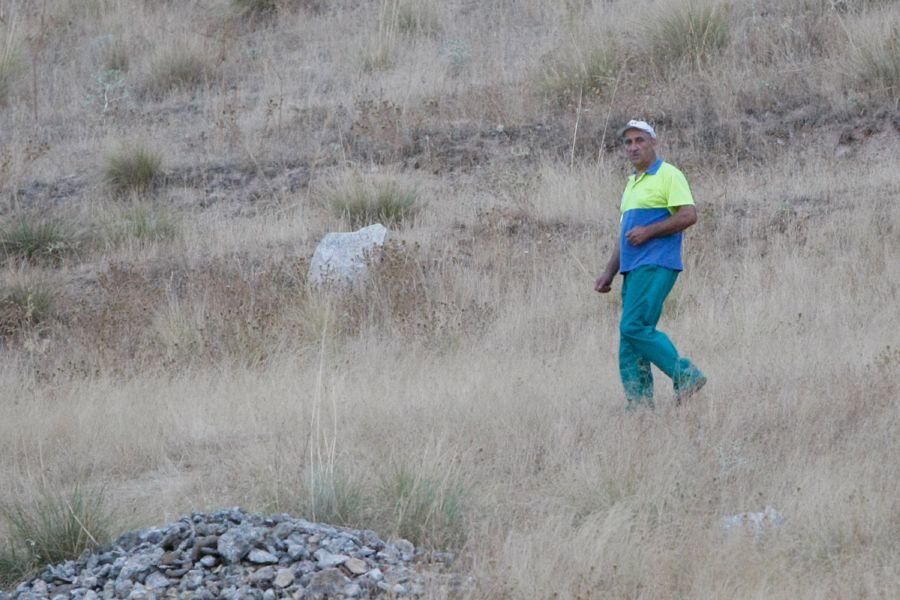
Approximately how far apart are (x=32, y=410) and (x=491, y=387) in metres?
2.99

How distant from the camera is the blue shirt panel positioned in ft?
24.3

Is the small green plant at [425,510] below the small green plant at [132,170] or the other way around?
the other way around

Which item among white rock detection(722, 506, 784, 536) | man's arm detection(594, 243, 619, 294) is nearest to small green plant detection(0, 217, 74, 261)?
man's arm detection(594, 243, 619, 294)

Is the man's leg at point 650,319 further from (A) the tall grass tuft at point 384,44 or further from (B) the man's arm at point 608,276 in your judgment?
(A) the tall grass tuft at point 384,44

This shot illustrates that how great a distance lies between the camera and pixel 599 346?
31.6 feet

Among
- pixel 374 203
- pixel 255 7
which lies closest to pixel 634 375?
pixel 374 203

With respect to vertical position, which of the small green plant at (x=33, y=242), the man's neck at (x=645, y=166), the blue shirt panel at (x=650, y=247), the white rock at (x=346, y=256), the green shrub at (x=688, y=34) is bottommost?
the small green plant at (x=33, y=242)

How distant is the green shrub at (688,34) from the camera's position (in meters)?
15.0

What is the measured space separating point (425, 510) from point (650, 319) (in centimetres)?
190

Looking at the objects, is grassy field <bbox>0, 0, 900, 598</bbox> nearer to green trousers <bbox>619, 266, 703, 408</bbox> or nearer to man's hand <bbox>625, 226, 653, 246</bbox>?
green trousers <bbox>619, 266, 703, 408</bbox>

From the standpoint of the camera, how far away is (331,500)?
642 centimetres

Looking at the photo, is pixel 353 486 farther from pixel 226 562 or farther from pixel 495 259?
pixel 495 259

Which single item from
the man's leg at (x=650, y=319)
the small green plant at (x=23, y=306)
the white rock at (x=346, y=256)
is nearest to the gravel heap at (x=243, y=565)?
the man's leg at (x=650, y=319)

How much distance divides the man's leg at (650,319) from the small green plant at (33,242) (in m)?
7.11
